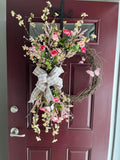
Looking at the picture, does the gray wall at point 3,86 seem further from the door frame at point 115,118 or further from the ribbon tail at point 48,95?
the door frame at point 115,118

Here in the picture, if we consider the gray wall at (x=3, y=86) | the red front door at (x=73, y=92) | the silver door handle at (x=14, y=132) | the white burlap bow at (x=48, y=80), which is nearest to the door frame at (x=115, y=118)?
the red front door at (x=73, y=92)

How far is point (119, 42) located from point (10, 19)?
35.6 inches

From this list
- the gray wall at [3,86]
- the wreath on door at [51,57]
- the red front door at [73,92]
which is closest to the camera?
the wreath on door at [51,57]

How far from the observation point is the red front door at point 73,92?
1020mm

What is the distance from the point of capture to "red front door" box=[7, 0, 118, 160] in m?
1.02

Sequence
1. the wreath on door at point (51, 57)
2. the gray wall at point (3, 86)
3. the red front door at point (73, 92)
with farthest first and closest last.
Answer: the gray wall at point (3, 86) → the red front door at point (73, 92) → the wreath on door at point (51, 57)

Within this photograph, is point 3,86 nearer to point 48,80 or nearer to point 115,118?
point 48,80

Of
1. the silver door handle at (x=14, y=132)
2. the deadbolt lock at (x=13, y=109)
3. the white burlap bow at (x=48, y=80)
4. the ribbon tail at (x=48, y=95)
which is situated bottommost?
the silver door handle at (x=14, y=132)

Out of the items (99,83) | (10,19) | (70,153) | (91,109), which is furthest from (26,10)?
(70,153)

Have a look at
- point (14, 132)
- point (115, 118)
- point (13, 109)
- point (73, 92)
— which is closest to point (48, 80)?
point (73, 92)

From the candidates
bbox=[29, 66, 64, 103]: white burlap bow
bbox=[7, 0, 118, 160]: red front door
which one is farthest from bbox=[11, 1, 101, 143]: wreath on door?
bbox=[7, 0, 118, 160]: red front door

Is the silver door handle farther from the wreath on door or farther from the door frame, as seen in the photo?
the door frame

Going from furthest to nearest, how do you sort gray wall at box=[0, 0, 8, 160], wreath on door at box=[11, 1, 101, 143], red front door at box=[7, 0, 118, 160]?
gray wall at box=[0, 0, 8, 160] < red front door at box=[7, 0, 118, 160] < wreath on door at box=[11, 1, 101, 143]

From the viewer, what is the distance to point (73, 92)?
1.10m
